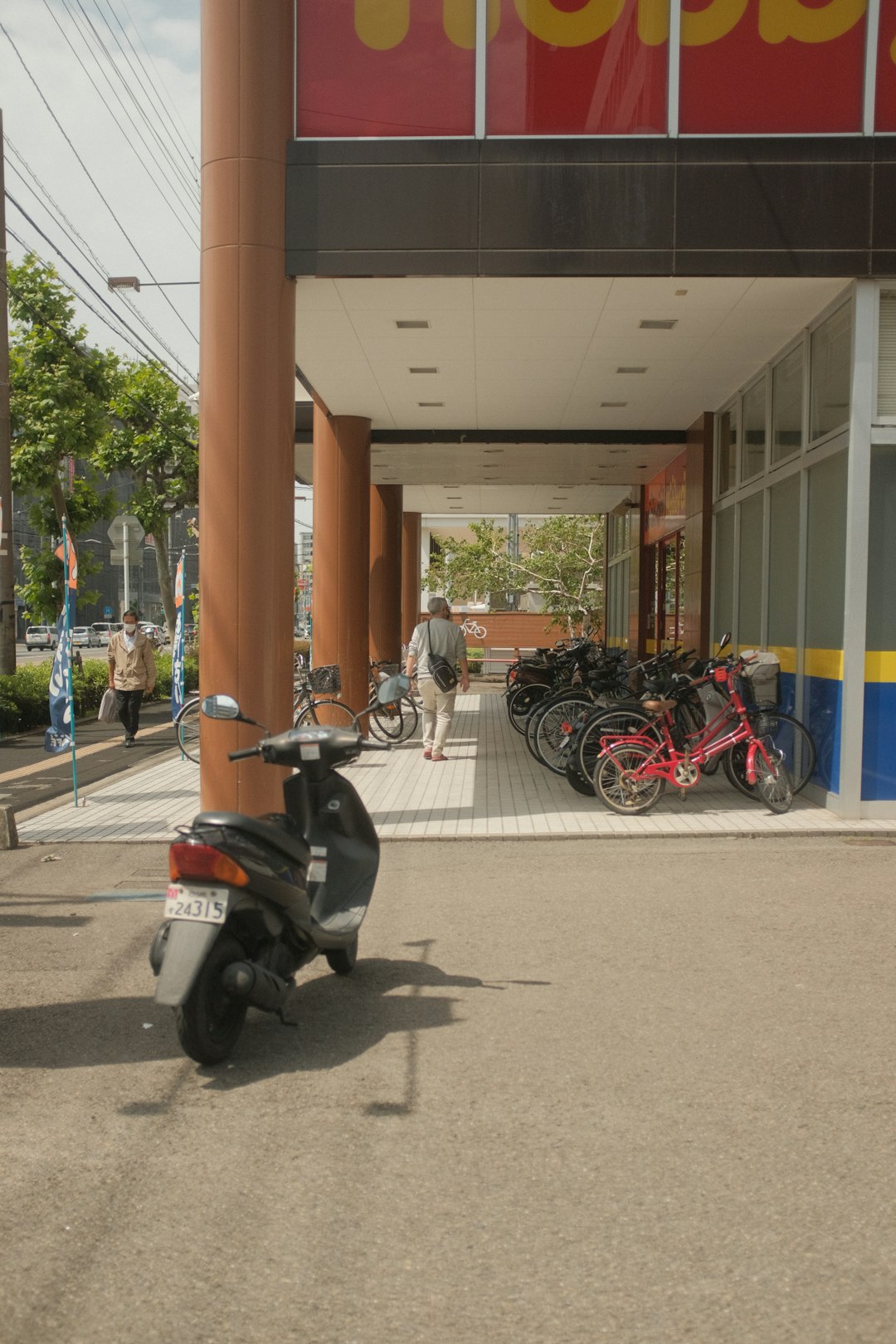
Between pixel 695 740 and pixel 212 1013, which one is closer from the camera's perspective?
pixel 212 1013

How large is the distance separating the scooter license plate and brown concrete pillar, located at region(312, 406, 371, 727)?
421 inches

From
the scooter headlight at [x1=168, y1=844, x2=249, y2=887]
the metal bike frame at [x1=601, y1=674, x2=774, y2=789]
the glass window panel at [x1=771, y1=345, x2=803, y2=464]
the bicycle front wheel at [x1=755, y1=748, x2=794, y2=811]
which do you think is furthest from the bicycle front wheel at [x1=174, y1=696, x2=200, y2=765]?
the scooter headlight at [x1=168, y1=844, x2=249, y2=887]

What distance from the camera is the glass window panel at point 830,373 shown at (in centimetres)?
934

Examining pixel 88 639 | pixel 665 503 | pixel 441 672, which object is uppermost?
pixel 665 503

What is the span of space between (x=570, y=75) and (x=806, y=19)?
1735 millimetres

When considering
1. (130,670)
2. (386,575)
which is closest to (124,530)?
(386,575)

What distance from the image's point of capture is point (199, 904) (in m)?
4.12

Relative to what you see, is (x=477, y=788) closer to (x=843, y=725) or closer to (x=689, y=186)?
(x=843, y=725)

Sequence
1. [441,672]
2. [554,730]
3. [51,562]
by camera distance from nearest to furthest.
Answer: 1. [554,730]
2. [441,672]
3. [51,562]

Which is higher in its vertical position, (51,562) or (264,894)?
(51,562)

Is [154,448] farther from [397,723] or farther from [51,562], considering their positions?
[397,723]

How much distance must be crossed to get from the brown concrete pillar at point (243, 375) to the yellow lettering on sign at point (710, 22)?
2.87 meters

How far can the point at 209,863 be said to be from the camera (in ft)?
13.6

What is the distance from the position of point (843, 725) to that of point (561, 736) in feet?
11.3
